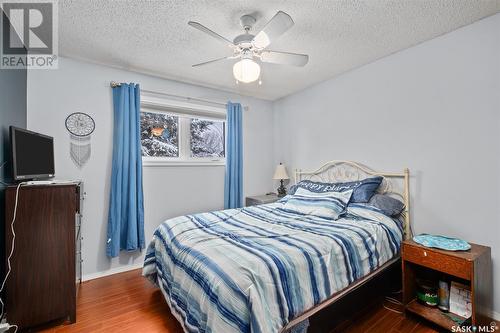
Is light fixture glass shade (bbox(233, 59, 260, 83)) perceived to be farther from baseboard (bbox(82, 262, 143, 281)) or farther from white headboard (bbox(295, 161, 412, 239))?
baseboard (bbox(82, 262, 143, 281))

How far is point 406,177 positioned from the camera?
2.40 metres

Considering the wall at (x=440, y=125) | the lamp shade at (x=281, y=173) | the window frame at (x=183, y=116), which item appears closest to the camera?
the wall at (x=440, y=125)

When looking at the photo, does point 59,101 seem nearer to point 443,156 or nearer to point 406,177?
point 406,177

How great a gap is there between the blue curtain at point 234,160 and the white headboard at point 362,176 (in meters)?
0.95

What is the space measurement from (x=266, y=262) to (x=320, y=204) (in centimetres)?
132

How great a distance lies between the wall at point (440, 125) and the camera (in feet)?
6.31

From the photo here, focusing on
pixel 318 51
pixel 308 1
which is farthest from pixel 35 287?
pixel 318 51

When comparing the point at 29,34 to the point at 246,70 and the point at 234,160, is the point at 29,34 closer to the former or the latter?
the point at 246,70

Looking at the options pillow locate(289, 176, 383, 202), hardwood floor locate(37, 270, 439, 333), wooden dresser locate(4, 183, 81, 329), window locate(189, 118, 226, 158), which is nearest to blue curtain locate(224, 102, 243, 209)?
window locate(189, 118, 226, 158)

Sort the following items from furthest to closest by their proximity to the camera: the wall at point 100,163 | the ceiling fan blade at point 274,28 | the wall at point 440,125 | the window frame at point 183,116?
the window frame at point 183,116 < the wall at point 100,163 < the wall at point 440,125 < the ceiling fan blade at point 274,28

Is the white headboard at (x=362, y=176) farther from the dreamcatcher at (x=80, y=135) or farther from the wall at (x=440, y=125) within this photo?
the dreamcatcher at (x=80, y=135)

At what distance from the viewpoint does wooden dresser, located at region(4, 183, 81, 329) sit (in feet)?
5.61

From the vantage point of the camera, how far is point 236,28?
206cm

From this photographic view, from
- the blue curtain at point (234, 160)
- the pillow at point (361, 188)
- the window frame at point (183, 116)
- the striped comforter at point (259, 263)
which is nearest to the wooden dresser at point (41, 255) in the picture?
the striped comforter at point (259, 263)
